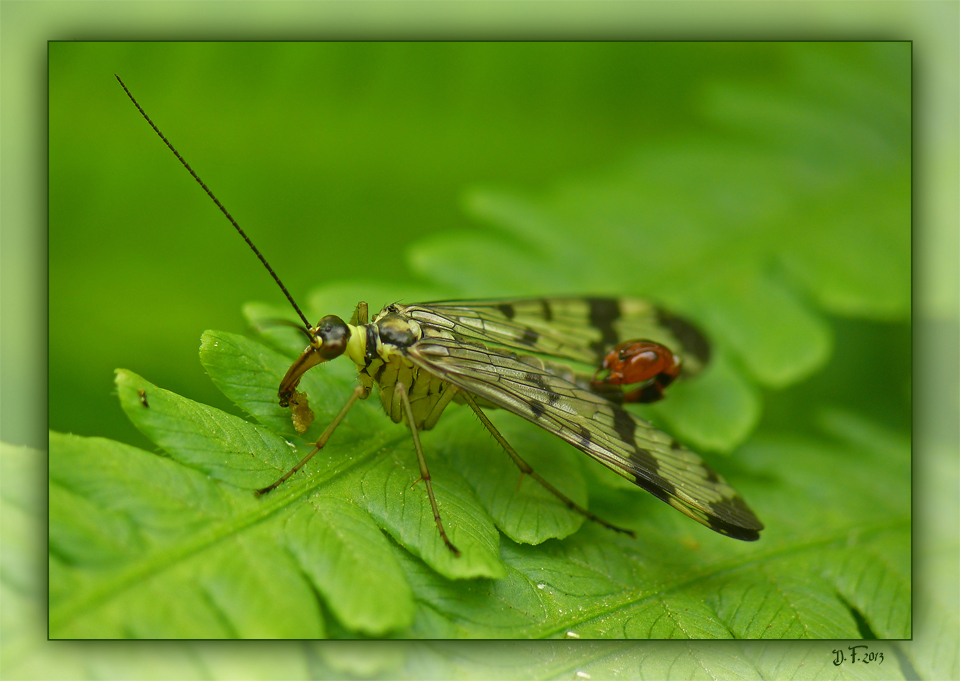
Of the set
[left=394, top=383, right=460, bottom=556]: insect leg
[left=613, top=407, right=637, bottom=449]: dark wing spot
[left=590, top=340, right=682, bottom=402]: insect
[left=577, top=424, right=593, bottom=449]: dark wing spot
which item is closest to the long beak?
[left=394, top=383, right=460, bottom=556]: insect leg

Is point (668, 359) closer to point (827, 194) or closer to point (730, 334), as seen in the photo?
point (730, 334)

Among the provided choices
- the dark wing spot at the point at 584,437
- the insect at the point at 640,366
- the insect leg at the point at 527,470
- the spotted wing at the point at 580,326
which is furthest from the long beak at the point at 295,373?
the insect at the point at 640,366

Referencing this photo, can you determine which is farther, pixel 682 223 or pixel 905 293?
pixel 682 223

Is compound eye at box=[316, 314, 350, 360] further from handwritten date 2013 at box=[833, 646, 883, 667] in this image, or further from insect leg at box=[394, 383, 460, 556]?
handwritten date 2013 at box=[833, 646, 883, 667]

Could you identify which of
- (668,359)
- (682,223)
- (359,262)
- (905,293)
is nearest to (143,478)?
(668,359)

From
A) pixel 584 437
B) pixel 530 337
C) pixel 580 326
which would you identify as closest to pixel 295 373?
pixel 584 437

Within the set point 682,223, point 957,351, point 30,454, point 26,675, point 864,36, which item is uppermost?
point 864,36

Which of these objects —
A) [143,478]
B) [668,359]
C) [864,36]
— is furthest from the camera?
[864,36]

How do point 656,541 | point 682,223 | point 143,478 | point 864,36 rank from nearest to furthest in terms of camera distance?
1. point 143,478
2. point 656,541
3. point 864,36
4. point 682,223
